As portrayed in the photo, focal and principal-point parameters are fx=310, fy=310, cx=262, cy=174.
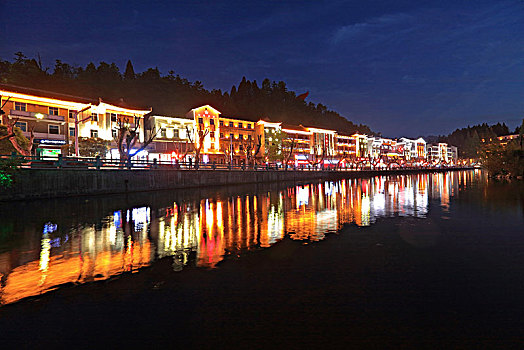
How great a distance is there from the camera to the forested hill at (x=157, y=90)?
5444cm

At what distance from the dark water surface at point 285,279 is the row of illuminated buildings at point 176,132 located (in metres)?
24.3

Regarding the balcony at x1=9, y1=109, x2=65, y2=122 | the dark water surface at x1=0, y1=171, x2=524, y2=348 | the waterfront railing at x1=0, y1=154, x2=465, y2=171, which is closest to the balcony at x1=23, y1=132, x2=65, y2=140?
the balcony at x1=9, y1=109, x2=65, y2=122

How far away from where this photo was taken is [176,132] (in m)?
55.0

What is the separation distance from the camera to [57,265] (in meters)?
7.22

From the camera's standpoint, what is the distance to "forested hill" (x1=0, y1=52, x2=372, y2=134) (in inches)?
2143

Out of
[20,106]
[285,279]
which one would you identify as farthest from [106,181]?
[285,279]

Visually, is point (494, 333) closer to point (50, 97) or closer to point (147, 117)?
point (50, 97)

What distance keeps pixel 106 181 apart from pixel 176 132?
2932 centimetres

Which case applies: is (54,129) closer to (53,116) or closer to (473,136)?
(53,116)

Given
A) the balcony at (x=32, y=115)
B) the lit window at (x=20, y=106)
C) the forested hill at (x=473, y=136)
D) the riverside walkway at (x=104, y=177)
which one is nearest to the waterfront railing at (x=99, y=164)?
the riverside walkway at (x=104, y=177)

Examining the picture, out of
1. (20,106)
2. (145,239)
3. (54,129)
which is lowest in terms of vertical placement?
(145,239)

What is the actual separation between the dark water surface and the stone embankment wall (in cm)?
1239

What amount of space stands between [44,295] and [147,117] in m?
51.2

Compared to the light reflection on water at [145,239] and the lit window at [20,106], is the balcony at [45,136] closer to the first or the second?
the lit window at [20,106]
